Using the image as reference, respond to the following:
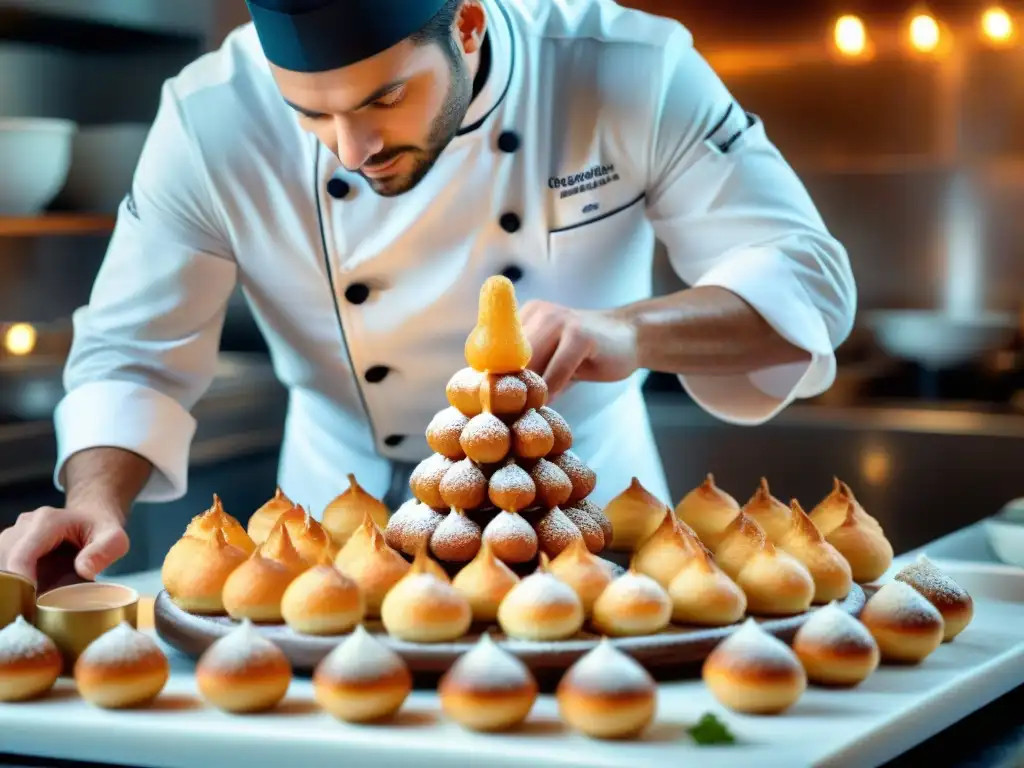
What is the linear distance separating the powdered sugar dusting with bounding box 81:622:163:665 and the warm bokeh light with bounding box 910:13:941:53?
11.8 feet

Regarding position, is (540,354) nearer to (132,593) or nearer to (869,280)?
(132,593)

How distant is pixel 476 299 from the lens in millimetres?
2145

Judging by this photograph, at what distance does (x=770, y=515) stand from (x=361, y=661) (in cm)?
57

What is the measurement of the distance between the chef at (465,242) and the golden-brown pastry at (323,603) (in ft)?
2.21

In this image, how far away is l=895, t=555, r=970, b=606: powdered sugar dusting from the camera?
57.4 inches

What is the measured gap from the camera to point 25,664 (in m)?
1.26

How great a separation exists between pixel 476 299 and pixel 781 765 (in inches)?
45.3

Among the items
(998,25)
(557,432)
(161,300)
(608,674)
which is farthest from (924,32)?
(608,674)

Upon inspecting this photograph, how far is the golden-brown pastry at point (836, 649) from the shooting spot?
126 centimetres

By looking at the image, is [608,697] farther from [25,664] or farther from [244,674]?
[25,664]

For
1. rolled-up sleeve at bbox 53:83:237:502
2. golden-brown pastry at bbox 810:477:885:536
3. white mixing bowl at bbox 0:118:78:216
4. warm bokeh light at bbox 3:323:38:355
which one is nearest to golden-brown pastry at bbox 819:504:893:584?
golden-brown pastry at bbox 810:477:885:536

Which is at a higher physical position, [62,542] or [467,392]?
[467,392]

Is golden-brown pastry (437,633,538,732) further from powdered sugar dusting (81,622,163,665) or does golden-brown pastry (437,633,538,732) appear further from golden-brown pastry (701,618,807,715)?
powdered sugar dusting (81,622,163,665)

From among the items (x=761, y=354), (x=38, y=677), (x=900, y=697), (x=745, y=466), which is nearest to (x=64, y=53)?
(x=745, y=466)
